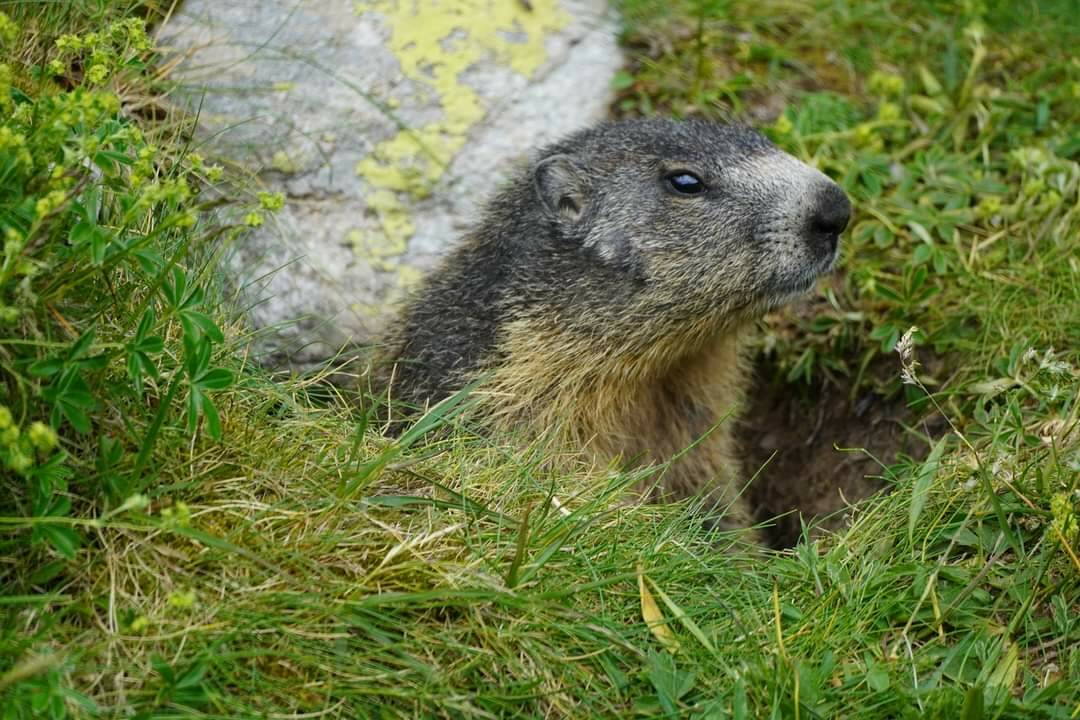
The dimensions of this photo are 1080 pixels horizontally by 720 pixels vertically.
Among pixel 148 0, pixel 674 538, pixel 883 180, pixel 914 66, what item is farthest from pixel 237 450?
pixel 914 66

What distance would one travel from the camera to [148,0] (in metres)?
5.54

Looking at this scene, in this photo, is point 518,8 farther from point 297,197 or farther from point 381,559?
point 381,559

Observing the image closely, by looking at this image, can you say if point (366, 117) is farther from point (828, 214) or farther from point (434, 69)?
point (828, 214)

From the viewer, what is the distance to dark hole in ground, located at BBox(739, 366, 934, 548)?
5.73 metres

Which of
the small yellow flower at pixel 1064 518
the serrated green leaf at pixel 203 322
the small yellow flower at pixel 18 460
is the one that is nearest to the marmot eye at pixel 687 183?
the small yellow flower at pixel 1064 518

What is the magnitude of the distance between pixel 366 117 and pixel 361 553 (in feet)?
11.3

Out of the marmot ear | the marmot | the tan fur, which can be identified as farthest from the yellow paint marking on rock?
the tan fur

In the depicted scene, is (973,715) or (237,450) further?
(237,450)

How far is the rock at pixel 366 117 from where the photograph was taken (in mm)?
5930

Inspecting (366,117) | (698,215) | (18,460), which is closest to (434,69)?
(366,117)

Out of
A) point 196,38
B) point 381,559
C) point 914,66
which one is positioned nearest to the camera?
point 381,559

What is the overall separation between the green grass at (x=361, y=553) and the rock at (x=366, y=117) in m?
1.34

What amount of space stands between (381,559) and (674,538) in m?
Answer: 0.98

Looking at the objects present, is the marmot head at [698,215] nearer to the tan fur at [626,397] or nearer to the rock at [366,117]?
the tan fur at [626,397]
